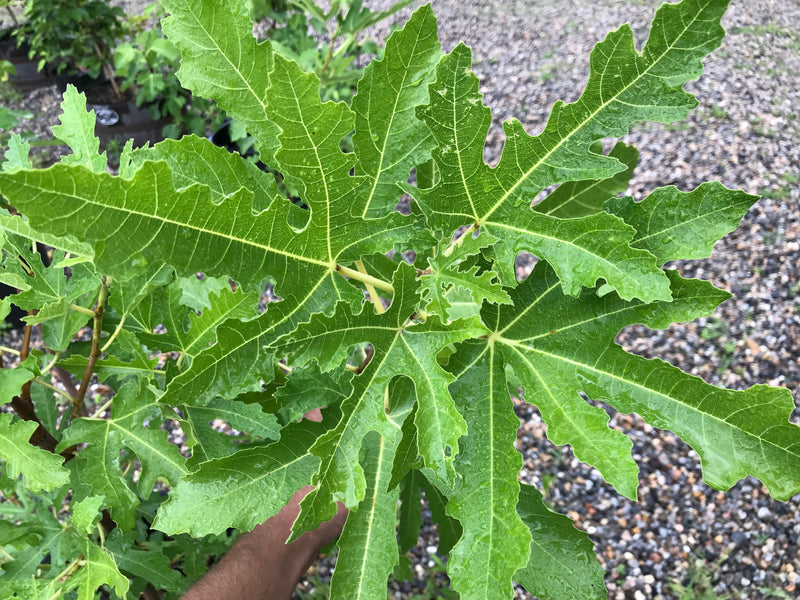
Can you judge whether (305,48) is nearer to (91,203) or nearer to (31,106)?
(31,106)

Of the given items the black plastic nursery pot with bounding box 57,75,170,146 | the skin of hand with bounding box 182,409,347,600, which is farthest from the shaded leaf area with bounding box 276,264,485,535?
the black plastic nursery pot with bounding box 57,75,170,146

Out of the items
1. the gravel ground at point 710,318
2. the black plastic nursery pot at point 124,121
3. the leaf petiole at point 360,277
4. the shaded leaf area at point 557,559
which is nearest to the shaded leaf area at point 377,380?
the leaf petiole at point 360,277

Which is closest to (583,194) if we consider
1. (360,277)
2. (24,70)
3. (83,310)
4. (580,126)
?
(580,126)

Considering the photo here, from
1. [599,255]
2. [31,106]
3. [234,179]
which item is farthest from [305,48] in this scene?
[599,255]

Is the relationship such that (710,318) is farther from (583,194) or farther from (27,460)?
(27,460)

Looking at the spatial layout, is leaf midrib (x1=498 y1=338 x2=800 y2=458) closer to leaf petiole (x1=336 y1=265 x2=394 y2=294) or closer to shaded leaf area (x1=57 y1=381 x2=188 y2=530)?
leaf petiole (x1=336 y1=265 x2=394 y2=294)

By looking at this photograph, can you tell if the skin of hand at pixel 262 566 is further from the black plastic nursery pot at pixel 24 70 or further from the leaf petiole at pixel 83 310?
the black plastic nursery pot at pixel 24 70
